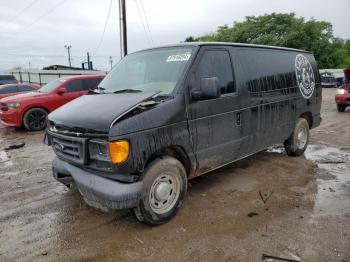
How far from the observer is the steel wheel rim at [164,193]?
359 cm

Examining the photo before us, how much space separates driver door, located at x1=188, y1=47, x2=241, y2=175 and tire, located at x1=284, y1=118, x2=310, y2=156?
210 centimetres

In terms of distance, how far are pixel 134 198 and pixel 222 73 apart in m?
2.15

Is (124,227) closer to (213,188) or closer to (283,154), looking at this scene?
(213,188)

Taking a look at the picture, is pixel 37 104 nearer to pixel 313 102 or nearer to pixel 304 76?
pixel 304 76

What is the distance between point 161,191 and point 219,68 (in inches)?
74.0

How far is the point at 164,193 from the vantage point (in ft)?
12.0

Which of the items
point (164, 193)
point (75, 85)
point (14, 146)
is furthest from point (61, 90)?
point (164, 193)

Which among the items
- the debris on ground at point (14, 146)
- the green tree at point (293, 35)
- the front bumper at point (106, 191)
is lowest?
the debris on ground at point (14, 146)

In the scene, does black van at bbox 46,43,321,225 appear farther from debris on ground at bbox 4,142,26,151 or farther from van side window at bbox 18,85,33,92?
van side window at bbox 18,85,33,92

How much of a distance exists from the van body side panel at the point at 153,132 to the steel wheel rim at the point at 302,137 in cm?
348

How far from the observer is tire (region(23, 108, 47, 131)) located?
33.0ft

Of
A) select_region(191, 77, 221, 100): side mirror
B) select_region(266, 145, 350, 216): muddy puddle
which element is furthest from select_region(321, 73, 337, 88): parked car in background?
select_region(191, 77, 221, 100): side mirror

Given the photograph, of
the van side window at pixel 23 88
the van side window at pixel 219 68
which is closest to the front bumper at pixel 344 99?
the van side window at pixel 219 68

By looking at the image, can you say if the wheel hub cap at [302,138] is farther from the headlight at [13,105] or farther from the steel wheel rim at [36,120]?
the headlight at [13,105]
